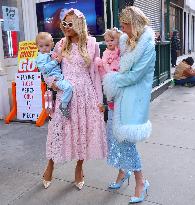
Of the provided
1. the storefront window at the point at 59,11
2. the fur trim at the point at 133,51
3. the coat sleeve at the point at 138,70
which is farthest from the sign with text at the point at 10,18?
the coat sleeve at the point at 138,70

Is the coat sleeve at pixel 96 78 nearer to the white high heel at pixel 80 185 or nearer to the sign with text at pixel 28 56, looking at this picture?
the white high heel at pixel 80 185

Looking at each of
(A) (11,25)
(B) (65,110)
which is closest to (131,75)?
(B) (65,110)

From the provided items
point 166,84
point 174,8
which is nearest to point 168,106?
point 166,84

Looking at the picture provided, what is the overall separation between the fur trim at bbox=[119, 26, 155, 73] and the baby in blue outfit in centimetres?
60

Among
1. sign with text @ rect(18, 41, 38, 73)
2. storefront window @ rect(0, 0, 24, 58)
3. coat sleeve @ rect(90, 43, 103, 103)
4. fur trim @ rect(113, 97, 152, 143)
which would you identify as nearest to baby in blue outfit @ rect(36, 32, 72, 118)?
coat sleeve @ rect(90, 43, 103, 103)

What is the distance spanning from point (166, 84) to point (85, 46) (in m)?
6.90

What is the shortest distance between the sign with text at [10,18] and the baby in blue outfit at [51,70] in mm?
3870

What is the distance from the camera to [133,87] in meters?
2.90

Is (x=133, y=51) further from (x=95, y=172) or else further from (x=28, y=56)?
(x=28, y=56)

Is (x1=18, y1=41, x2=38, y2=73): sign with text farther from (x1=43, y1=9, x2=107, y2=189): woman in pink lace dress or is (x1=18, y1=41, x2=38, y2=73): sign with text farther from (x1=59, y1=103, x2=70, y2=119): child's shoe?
(x1=59, y1=103, x2=70, y2=119): child's shoe

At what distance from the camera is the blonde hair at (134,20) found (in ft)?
9.23

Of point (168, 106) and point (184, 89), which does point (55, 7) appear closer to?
point (168, 106)

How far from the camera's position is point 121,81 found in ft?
9.52

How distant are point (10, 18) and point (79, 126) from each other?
4.39 metres
